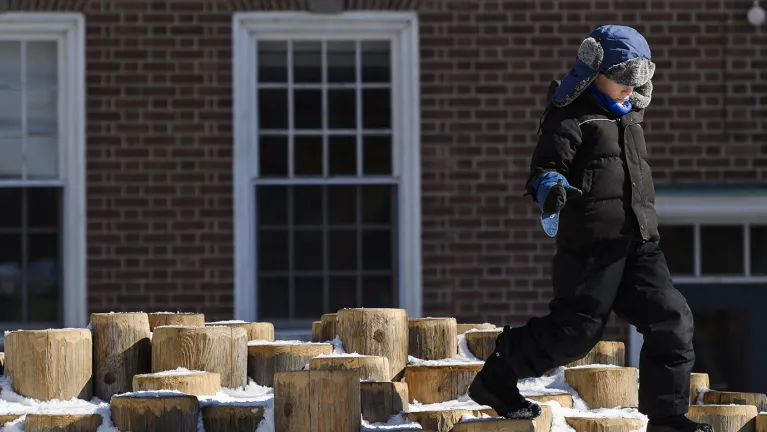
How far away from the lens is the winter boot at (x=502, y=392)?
4.70 meters

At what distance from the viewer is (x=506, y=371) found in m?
4.69

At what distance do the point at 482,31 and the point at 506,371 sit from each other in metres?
4.83

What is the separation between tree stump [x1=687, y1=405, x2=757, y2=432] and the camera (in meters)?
5.39

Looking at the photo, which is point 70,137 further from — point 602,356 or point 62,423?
point 62,423

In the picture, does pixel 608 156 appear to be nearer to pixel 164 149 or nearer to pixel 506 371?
pixel 506 371

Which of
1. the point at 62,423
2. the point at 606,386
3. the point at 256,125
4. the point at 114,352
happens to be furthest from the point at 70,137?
the point at 606,386

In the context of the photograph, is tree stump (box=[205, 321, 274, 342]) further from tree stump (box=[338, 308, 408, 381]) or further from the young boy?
the young boy

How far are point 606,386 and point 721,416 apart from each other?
0.43 meters

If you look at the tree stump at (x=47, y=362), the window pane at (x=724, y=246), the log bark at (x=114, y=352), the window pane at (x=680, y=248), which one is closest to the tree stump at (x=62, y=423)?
the tree stump at (x=47, y=362)

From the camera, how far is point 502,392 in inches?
185

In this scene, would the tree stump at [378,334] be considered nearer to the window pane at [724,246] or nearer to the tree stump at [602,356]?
the tree stump at [602,356]

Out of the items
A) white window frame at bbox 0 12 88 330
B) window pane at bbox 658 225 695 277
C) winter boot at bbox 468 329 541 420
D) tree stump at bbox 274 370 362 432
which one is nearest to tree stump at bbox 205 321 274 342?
tree stump at bbox 274 370 362 432

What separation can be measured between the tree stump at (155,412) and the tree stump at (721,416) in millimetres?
1872

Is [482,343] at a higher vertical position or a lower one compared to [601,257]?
lower
